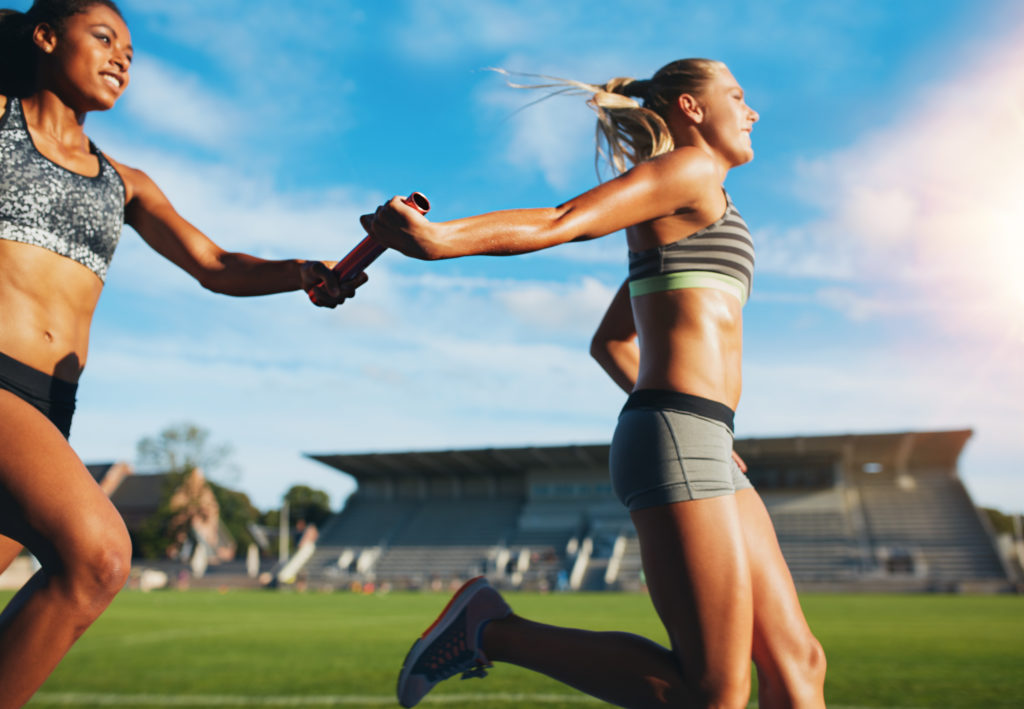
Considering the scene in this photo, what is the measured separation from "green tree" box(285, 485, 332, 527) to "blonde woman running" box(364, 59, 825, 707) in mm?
80919

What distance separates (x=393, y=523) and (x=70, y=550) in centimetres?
4913

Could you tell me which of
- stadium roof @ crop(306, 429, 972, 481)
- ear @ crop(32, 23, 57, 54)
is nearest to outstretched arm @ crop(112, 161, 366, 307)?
ear @ crop(32, 23, 57, 54)

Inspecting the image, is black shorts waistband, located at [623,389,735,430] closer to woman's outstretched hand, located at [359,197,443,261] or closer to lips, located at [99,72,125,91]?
woman's outstretched hand, located at [359,197,443,261]

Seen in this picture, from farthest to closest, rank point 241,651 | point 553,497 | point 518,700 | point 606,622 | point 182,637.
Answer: point 553,497
point 606,622
point 182,637
point 241,651
point 518,700

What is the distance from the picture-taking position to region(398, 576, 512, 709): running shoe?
277 centimetres

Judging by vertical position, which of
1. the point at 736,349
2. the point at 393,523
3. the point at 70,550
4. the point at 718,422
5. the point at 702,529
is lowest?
the point at 70,550

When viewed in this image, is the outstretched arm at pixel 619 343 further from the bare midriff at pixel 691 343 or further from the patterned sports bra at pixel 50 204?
the patterned sports bra at pixel 50 204

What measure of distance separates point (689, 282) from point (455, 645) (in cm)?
143

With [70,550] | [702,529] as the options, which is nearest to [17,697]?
[70,550]

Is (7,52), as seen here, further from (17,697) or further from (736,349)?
(736,349)

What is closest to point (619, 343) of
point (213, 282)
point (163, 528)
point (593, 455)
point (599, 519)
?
point (213, 282)

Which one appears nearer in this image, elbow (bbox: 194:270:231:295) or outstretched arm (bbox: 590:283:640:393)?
elbow (bbox: 194:270:231:295)

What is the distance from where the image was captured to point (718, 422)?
2.37 meters

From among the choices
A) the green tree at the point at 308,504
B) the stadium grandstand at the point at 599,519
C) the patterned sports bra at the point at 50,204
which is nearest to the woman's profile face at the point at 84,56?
the patterned sports bra at the point at 50,204
